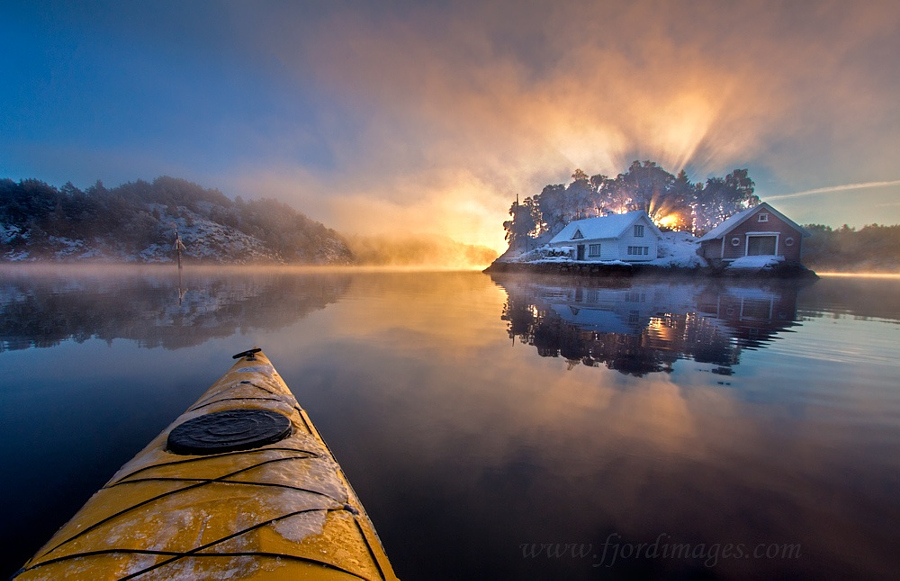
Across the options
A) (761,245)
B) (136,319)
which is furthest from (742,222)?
(136,319)

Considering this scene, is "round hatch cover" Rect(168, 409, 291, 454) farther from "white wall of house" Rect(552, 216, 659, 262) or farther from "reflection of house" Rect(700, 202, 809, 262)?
"reflection of house" Rect(700, 202, 809, 262)

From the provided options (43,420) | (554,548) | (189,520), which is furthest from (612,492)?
(43,420)

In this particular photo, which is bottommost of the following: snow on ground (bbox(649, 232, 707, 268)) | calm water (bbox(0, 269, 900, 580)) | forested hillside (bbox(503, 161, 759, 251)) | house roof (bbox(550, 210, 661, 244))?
calm water (bbox(0, 269, 900, 580))

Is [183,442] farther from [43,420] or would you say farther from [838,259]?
[838,259]

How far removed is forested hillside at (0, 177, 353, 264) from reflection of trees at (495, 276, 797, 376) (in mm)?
135860

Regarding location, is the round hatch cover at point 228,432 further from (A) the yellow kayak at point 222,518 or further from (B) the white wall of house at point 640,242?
(B) the white wall of house at point 640,242

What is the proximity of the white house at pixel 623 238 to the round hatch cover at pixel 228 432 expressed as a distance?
4152 centimetres

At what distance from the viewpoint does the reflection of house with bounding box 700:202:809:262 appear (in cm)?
3469

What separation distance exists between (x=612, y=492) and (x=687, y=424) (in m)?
2.14

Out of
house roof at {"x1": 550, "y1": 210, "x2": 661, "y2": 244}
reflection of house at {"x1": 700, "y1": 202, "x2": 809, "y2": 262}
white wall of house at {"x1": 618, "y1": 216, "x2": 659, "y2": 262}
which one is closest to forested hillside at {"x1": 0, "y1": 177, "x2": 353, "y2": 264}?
house roof at {"x1": 550, "y1": 210, "x2": 661, "y2": 244}

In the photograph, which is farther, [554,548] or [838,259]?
[838,259]

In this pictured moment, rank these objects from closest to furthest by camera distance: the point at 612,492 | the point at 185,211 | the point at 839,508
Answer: the point at 839,508
the point at 612,492
the point at 185,211

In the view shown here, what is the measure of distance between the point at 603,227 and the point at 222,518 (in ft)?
150

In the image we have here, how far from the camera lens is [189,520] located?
197cm
